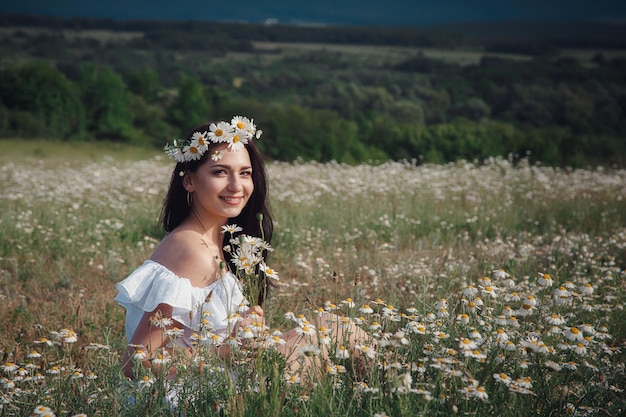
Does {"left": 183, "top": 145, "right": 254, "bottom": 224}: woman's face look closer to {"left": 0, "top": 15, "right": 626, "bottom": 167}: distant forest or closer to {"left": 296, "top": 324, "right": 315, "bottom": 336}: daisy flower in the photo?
{"left": 296, "top": 324, "right": 315, "bottom": 336}: daisy flower

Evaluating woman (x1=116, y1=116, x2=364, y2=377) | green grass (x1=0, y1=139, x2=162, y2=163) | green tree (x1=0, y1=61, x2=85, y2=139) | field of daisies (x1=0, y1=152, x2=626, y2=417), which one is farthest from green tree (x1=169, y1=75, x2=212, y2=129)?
woman (x1=116, y1=116, x2=364, y2=377)

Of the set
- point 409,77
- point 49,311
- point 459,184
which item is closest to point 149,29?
point 409,77

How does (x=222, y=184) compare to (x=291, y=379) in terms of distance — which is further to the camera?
(x=222, y=184)

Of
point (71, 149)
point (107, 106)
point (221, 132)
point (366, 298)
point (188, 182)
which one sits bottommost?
point (71, 149)

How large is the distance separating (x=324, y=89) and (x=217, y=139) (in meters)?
40.6

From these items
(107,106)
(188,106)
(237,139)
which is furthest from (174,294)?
(188,106)

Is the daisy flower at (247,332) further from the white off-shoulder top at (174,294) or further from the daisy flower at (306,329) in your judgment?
the white off-shoulder top at (174,294)

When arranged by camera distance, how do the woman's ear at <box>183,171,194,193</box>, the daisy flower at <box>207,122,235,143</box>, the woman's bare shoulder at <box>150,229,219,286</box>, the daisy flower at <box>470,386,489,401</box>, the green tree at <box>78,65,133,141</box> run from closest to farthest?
the daisy flower at <box>470,386,489,401</box> < the woman's bare shoulder at <box>150,229,219,286</box> < the daisy flower at <box>207,122,235,143</box> < the woman's ear at <box>183,171,194,193</box> < the green tree at <box>78,65,133,141</box>

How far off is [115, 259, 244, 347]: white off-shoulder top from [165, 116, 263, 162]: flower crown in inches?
23.1

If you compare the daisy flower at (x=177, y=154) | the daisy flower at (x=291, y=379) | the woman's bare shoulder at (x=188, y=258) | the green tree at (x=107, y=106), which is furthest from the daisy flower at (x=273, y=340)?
the green tree at (x=107, y=106)

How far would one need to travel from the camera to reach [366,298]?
434cm

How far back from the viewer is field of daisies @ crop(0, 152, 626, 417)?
92.7 inches

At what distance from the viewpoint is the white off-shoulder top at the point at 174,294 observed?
9.19 feet

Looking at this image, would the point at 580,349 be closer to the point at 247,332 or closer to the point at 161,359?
the point at 247,332
